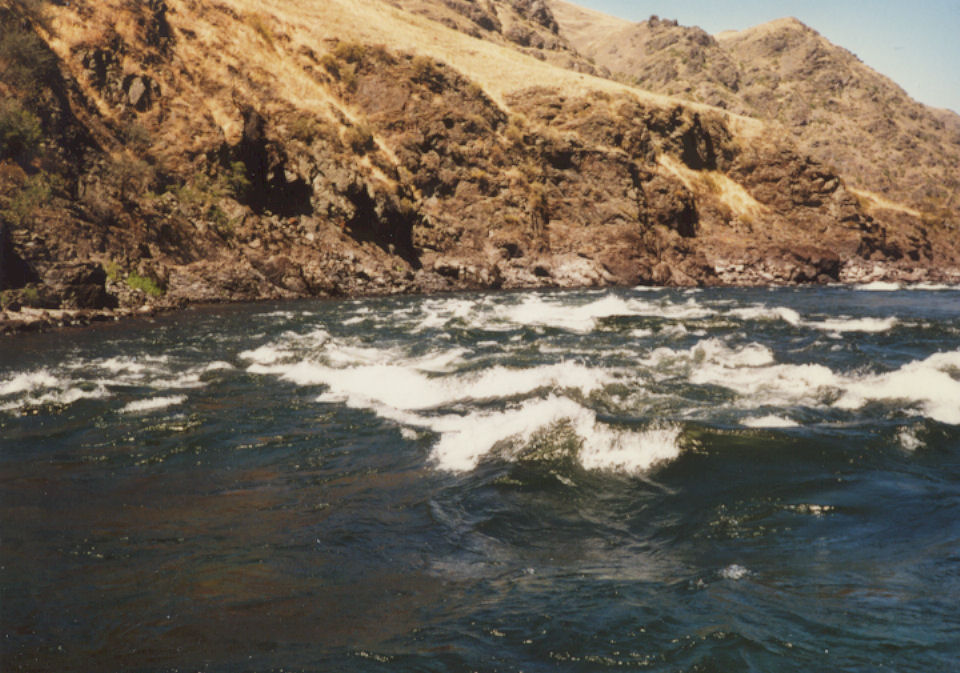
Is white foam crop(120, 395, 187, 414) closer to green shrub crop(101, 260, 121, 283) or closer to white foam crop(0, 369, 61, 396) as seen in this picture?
white foam crop(0, 369, 61, 396)

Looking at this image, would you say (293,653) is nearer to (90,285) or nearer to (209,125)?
(90,285)

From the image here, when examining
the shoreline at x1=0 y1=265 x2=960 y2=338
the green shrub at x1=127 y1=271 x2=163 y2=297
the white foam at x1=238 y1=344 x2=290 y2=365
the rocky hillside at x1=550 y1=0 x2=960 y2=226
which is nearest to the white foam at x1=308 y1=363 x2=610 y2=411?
the white foam at x1=238 y1=344 x2=290 y2=365

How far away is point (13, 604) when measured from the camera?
15.6ft

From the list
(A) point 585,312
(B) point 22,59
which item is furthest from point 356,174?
(A) point 585,312

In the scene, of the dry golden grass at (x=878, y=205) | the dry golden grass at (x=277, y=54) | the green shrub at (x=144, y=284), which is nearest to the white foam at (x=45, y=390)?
the green shrub at (x=144, y=284)

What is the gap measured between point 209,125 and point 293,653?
37880mm

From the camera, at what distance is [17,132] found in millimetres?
27250

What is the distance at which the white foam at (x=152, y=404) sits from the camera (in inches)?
427

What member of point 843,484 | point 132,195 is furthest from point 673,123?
point 843,484

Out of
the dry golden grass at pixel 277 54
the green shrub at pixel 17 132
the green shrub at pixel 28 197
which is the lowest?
the green shrub at pixel 28 197

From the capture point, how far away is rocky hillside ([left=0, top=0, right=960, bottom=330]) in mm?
29094

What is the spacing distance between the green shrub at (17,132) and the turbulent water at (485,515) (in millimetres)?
18645

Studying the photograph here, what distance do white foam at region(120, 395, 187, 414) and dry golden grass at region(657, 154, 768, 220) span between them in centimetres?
4532

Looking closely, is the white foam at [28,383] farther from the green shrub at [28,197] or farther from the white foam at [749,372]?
the green shrub at [28,197]
